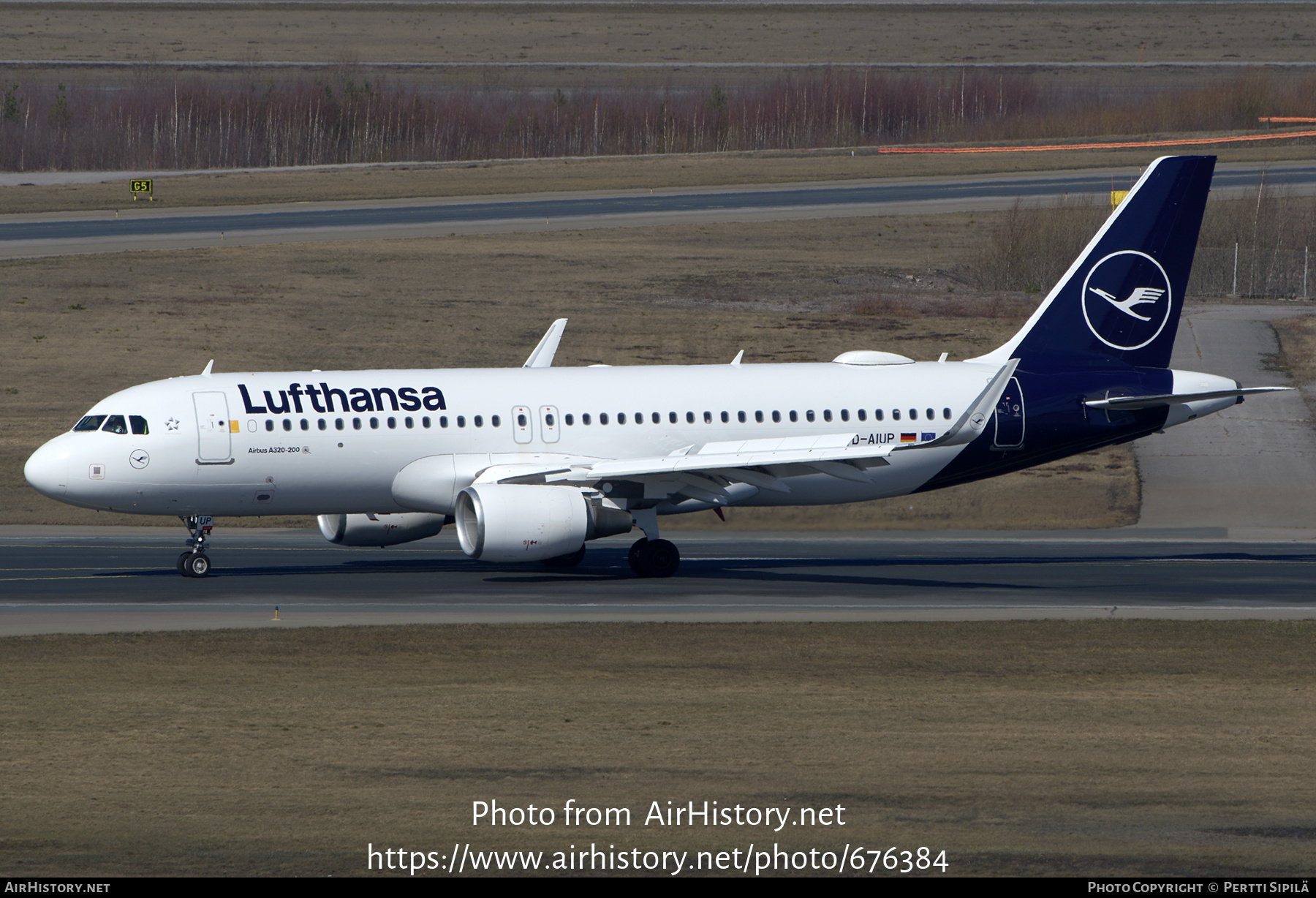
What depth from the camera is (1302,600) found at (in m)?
30.6

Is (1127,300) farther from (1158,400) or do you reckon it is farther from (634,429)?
(634,429)

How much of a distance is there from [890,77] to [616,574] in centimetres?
10088

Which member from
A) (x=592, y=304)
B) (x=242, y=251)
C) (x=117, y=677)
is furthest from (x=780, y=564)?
(x=242, y=251)

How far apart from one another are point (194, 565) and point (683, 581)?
10.0 metres

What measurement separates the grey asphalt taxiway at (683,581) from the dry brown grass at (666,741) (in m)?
1.82

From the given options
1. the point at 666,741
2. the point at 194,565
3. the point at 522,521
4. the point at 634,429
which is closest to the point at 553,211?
the point at 634,429

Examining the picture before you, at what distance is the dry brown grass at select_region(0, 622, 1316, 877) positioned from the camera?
14422mm

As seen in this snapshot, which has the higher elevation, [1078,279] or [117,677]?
[1078,279]

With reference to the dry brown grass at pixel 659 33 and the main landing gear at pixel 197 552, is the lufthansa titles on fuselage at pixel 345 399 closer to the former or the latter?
the main landing gear at pixel 197 552

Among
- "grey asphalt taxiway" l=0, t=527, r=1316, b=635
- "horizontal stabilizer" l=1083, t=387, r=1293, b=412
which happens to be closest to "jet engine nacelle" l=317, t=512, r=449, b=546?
"grey asphalt taxiway" l=0, t=527, r=1316, b=635

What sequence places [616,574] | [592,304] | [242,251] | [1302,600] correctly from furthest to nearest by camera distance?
[242,251]
[592,304]
[616,574]
[1302,600]

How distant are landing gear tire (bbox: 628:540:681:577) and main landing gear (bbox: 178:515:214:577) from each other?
8768mm

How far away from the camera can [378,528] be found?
35531mm

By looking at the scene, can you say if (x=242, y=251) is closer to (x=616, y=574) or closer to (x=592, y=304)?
(x=592, y=304)
